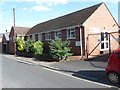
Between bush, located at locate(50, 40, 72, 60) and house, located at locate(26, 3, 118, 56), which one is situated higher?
house, located at locate(26, 3, 118, 56)

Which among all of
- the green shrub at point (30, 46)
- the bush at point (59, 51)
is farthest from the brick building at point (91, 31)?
the green shrub at point (30, 46)

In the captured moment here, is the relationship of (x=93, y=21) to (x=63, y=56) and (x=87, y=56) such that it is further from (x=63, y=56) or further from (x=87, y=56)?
(x=63, y=56)

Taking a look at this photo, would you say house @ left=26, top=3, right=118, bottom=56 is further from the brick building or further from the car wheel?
the car wheel

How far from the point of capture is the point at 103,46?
63.7ft

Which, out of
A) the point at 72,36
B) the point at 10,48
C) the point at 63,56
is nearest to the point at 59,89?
the point at 63,56

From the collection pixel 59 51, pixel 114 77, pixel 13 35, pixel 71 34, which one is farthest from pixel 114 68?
pixel 13 35

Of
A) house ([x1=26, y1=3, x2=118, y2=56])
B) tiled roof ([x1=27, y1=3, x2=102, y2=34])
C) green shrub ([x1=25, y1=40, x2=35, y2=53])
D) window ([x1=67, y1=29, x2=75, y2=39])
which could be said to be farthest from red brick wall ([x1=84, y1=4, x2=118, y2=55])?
green shrub ([x1=25, y1=40, x2=35, y2=53])

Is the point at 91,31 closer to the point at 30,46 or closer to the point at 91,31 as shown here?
the point at 91,31

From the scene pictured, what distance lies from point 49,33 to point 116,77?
17995mm

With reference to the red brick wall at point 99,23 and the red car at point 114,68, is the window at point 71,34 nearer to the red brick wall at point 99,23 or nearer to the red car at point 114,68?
the red brick wall at point 99,23

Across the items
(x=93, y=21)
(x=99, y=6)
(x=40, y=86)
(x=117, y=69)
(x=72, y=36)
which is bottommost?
(x=40, y=86)

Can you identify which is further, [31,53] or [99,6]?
[31,53]

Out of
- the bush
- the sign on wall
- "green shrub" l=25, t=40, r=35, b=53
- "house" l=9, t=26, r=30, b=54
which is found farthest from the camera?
"house" l=9, t=26, r=30, b=54

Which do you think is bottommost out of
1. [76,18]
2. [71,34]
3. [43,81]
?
[43,81]
